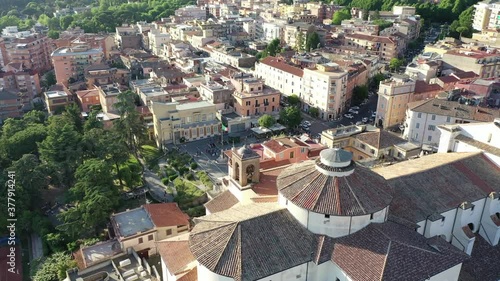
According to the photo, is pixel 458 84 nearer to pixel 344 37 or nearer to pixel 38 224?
pixel 344 37

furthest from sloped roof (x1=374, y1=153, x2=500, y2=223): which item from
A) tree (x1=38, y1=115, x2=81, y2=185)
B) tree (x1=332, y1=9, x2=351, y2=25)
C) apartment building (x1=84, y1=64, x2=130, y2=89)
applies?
tree (x1=332, y1=9, x2=351, y2=25)

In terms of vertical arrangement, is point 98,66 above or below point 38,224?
above

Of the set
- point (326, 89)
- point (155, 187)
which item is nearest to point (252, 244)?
point (155, 187)

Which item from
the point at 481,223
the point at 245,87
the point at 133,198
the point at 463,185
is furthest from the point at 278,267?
the point at 245,87

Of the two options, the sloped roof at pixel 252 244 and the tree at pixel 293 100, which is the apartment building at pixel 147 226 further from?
the tree at pixel 293 100

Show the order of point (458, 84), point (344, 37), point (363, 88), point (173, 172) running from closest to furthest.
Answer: point (173, 172)
point (458, 84)
point (363, 88)
point (344, 37)

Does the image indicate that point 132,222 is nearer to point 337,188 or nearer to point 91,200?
point 91,200

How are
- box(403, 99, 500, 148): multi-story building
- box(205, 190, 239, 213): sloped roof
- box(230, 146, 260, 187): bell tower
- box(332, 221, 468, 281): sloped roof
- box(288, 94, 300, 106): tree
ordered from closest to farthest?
box(332, 221, 468, 281): sloped roof < box(230, 146, 260, 187): bell tower < box(205, 190, 239, 213): sloped roof < box(403, 99, 500, 148): multi-story building < box(288, 94, 300, 106): tree

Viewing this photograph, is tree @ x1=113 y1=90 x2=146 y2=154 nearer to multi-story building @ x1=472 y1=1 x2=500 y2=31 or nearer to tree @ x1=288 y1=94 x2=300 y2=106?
tree @ x1=288 y1=94 x2=300 y2=106
